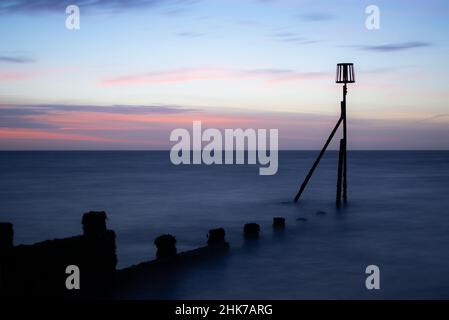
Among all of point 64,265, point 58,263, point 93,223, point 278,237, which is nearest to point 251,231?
point 278,237

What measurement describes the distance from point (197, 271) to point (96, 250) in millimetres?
5195

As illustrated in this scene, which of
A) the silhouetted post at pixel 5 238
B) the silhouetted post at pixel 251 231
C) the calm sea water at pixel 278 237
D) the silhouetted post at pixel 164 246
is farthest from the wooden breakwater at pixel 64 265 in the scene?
the silhouetted post at pixel 251 231

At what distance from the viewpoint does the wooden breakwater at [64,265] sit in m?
8.38

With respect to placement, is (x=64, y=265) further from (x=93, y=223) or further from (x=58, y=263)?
(x=93, y=223)

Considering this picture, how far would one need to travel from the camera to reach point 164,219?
33.4 meters

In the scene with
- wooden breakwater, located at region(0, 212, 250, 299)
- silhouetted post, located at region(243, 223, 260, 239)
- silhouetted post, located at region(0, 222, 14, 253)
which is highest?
silhouetted post, located at region(0, 222, 14, 253)

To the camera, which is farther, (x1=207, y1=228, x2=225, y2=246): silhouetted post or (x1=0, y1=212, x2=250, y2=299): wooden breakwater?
(x1=207, y1=228, x2=225, y2=246): silhouetted post

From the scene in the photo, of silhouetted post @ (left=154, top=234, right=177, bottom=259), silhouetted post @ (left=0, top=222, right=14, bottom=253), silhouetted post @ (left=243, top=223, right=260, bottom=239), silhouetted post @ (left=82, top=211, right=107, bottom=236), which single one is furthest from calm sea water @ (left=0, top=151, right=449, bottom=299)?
silhouetted post @ (left=0, top=222, right=14, bottom=253)

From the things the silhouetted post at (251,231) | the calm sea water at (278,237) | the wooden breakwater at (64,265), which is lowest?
the calm sea water at (278,237)

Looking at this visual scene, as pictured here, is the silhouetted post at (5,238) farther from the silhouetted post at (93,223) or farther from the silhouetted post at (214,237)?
the silhouetted post at (214,237)

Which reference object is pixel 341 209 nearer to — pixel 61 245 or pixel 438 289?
A: pixel 438 289

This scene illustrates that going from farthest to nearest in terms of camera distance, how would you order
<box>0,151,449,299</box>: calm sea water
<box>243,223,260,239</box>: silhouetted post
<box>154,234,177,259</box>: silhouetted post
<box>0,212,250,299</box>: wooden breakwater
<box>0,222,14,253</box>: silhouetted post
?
<box>243,223,260,239</box>: silhouetted post
<box>0,151,449,299</box>: calm sea water
<box>154,234,177,259</box>: silhouetted post
<box>0,212,250,299</box>: wooden breakwater
<box>0,222,14,253</box>: silhouetted post

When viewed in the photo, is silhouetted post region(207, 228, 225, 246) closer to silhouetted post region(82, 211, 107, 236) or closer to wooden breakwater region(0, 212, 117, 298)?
wooden breakwater region(0, 212, 117, 298)

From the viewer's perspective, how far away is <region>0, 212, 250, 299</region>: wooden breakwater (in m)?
8.38
